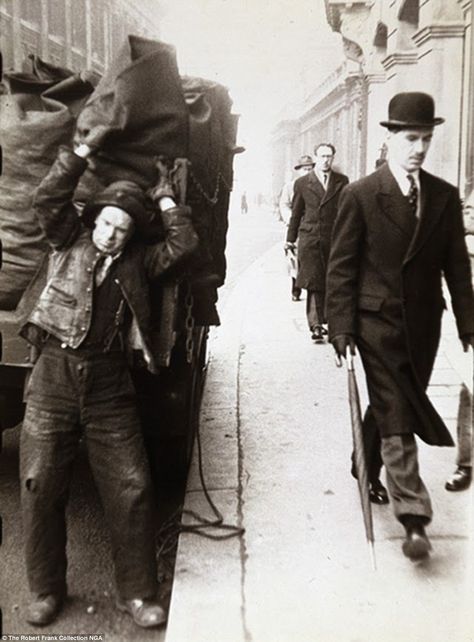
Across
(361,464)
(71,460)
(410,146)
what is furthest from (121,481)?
(410,146)

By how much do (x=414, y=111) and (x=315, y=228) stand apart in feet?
15.2

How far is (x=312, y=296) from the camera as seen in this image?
8.06 metres

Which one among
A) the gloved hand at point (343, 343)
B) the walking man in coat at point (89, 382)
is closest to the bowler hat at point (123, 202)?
the walking man in coat at point (89, 382)

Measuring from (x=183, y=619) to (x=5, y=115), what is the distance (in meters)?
2.33

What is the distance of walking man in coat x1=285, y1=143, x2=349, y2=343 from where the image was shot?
7.49 meters

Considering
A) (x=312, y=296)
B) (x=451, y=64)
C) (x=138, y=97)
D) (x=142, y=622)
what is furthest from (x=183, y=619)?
(x=312, y=296)

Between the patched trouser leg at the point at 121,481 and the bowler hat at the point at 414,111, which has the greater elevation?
the bowler hat at the point at 414,111

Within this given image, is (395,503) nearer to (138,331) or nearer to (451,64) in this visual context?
(138,331)

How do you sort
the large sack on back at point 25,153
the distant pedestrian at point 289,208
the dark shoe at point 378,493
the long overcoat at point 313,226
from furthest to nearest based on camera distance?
the distant pedestrian at point 289,208 < the long overcoat at point 313,226 < the dark shoe at point 378,493 < the large sack on back at point 25,153

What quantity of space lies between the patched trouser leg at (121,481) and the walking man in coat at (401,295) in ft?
3.28

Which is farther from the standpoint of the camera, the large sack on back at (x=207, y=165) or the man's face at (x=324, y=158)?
the man's face at (x=324, y=158)

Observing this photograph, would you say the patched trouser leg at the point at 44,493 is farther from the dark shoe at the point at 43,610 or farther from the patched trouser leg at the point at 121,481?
the patched trouser leg at the point at 121,481

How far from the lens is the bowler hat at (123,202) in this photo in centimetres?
330

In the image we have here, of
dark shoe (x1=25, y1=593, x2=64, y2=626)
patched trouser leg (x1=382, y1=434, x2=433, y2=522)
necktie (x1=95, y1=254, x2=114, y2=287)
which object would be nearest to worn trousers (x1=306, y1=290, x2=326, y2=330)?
patched trouser leg (x1=382, y1=434, x2=433, y2=522)
